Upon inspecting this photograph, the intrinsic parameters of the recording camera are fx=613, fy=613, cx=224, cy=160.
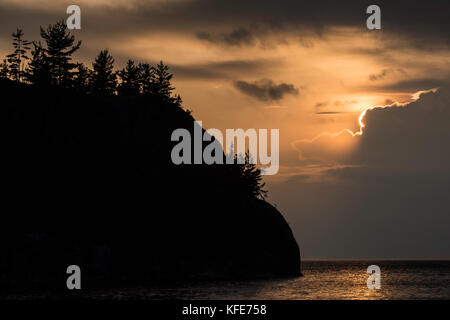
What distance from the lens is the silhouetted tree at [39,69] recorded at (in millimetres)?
98250

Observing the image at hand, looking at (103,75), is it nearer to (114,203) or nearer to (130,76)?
(130,76)

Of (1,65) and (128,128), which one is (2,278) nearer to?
(128,128)

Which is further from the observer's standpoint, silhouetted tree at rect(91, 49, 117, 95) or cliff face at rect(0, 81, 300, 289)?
silhouetted tree at rect(91, 49, 117, 95)

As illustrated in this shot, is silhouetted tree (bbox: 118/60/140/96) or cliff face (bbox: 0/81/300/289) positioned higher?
silhouetted tree (bbox: 118/60/140/96)

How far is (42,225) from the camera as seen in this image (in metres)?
79.0

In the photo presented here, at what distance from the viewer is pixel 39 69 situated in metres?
102

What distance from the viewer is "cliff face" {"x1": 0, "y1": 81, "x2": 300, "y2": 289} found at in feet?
254

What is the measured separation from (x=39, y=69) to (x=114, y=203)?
96.8ft

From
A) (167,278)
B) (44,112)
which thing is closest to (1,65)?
(44,112)

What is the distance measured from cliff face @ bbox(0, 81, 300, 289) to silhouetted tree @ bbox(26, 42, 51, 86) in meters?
2.24

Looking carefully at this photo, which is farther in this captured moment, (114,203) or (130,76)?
(130,76)

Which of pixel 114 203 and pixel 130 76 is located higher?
pixel 130 76

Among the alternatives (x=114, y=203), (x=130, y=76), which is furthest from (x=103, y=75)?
(x=114, y=203)

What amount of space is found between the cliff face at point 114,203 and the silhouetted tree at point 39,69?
2240 mm
